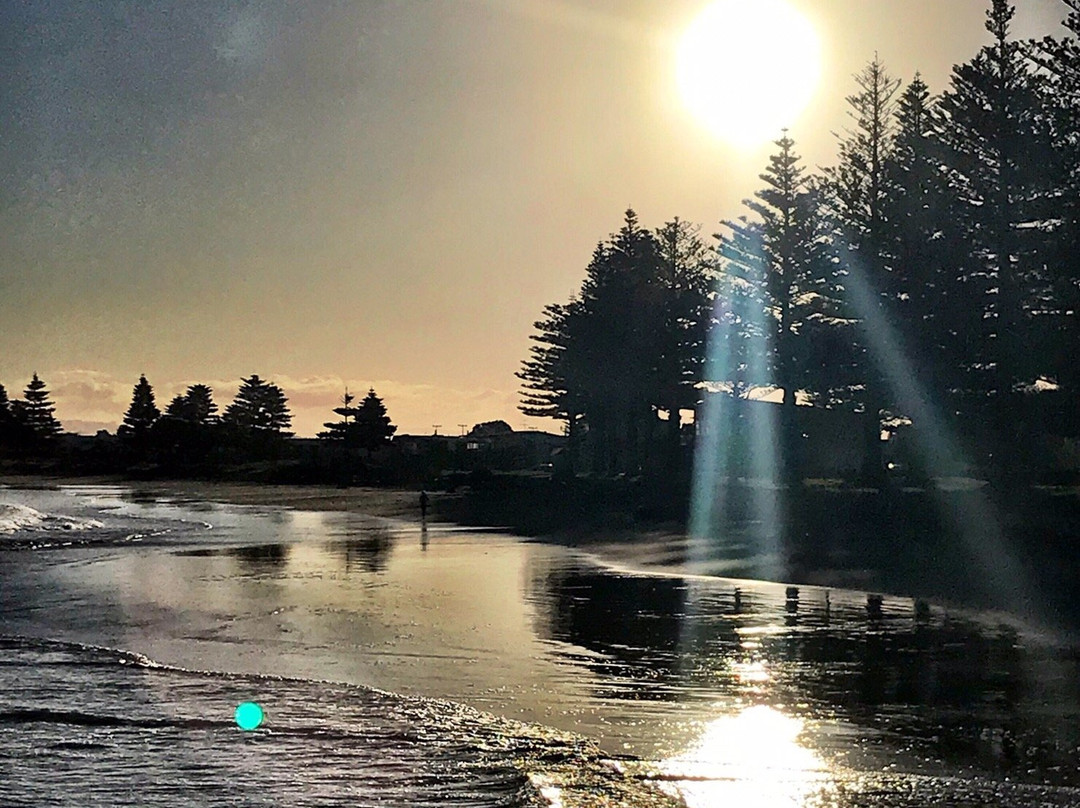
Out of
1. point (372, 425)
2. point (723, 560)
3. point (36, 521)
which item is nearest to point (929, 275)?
point (723, 560)

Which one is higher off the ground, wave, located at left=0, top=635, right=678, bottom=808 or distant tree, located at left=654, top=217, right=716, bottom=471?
distant tree, located at left=654, top=217, right=716, bottom=471

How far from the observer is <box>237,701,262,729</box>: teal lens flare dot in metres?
8.01

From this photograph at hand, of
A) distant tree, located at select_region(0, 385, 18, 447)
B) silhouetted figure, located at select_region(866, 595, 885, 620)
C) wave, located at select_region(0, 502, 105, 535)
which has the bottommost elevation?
wave, located at select_region(0, 502, 105, 535)

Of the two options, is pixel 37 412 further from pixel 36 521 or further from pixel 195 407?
pixel 36 521

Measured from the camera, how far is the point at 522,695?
9.89 metres

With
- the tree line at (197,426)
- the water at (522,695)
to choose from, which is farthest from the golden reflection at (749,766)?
the tree line at (197,426)

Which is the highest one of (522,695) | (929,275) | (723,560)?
(929,275)

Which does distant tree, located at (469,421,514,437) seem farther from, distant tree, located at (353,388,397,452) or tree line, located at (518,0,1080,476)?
tree line, located at (518,0,1080,476)

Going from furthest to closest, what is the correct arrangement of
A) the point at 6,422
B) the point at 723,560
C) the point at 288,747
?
the point at 6,422 → the point at 723,560 → the point at 288,747

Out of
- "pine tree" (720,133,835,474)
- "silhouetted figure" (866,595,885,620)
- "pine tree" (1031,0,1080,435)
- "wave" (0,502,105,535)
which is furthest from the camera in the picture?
"pine tree" (720,133,835,474)

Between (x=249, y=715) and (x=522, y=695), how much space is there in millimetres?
2385

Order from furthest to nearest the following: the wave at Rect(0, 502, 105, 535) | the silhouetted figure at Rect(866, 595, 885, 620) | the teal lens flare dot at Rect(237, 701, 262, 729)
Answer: the wave at Rect(0, 502, 105, 535)
the silhouetted figure at Rect(866, 595, 885, 620)
the teal lens flare dot at Rect(237, 701, 262, 729)

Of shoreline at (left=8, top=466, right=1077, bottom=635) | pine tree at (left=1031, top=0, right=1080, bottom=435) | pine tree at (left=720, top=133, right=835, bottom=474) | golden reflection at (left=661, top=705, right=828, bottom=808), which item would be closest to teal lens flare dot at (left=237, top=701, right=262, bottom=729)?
golden reflection at (left=661, top=705, right=828, bottom=808)

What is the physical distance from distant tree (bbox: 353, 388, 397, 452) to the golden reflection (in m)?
94.0
